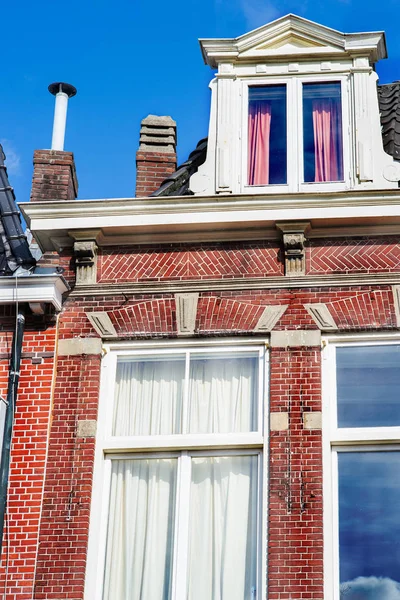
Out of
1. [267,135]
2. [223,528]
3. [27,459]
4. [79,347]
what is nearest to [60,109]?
[267,135]

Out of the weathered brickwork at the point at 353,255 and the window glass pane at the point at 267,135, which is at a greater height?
the window glass pane at the point at 267,135

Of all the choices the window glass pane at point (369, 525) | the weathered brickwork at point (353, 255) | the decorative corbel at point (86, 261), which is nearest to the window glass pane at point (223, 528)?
the window glass pane at point (369, 525)

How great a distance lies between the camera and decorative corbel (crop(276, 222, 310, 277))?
1368cm

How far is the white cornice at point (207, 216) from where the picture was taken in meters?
13.6

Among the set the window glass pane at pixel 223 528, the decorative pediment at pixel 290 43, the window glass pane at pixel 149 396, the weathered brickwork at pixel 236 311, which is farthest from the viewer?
the decorative pediment at pixel 290 43

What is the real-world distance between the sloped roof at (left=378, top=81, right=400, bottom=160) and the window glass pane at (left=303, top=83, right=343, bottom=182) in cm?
80

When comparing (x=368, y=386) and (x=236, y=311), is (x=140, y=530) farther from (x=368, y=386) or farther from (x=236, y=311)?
(x=368, y=386)

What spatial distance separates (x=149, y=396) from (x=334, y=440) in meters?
2.13

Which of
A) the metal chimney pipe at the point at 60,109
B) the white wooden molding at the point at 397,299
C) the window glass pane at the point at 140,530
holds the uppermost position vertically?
the metal chimney pipe at the point at 60,109

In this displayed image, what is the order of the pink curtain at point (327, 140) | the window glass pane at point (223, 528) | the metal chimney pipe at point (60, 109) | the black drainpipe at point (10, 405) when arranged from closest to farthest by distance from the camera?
the window glass pane at point (223, 528), the black drainpipe at point (10, 405), the pink curtain at point (327, 140), the metal chimney pipe at point (60, 109)

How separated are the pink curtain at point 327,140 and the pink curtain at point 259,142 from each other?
587 millimetres

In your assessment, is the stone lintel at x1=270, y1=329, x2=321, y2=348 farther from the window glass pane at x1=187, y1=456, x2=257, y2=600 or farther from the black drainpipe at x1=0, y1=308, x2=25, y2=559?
the black drainpipe at x1=0, y1=308, x2=25, y2=559

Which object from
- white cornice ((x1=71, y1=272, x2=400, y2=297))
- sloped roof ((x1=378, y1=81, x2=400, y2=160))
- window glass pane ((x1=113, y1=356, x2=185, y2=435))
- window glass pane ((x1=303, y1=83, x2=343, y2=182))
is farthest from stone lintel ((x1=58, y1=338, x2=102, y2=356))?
sloped roof ((x1=378, y1=81, x2=400, y2=160))

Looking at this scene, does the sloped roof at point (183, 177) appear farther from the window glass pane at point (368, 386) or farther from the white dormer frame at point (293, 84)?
the window glass pane at point (368, 386)
